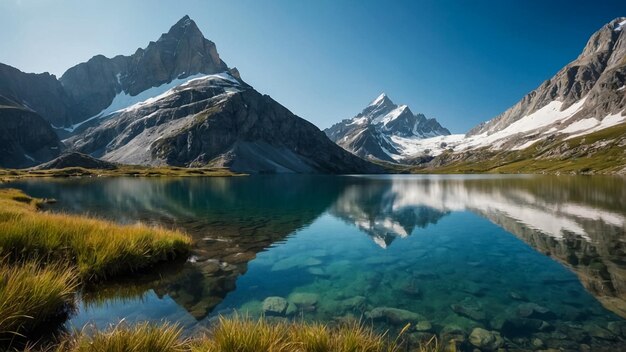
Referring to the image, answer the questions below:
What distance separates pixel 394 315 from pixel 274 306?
183 inches

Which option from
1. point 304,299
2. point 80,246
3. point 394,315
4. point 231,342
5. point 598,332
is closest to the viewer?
point 231,342

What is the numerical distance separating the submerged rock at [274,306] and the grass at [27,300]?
6.49 metres

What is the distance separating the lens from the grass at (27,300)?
7328 millimetres

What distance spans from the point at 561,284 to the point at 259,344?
16.9 meters

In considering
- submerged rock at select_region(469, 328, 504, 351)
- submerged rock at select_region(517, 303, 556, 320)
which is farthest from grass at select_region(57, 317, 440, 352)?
submerged rock at select_region(517, 303, 556, 320)

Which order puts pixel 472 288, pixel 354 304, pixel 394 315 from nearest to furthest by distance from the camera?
pixel 394 315 < pixel 354 304 < pixel 472 288

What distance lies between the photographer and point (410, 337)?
11094 mm

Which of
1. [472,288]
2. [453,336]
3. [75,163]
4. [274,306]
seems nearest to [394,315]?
[453,336]

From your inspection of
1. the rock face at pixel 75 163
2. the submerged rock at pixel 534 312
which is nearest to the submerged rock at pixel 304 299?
the submerged rock at pixel 534 312

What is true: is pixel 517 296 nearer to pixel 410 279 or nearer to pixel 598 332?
pixel 598 332

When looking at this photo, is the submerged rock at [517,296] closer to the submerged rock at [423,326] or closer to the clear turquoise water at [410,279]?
the clear turquoise water at [410,279]

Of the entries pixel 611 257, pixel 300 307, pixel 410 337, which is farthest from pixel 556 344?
pixel 611 257

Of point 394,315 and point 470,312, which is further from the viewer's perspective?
point 470,312

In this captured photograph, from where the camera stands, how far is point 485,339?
11203 mm
